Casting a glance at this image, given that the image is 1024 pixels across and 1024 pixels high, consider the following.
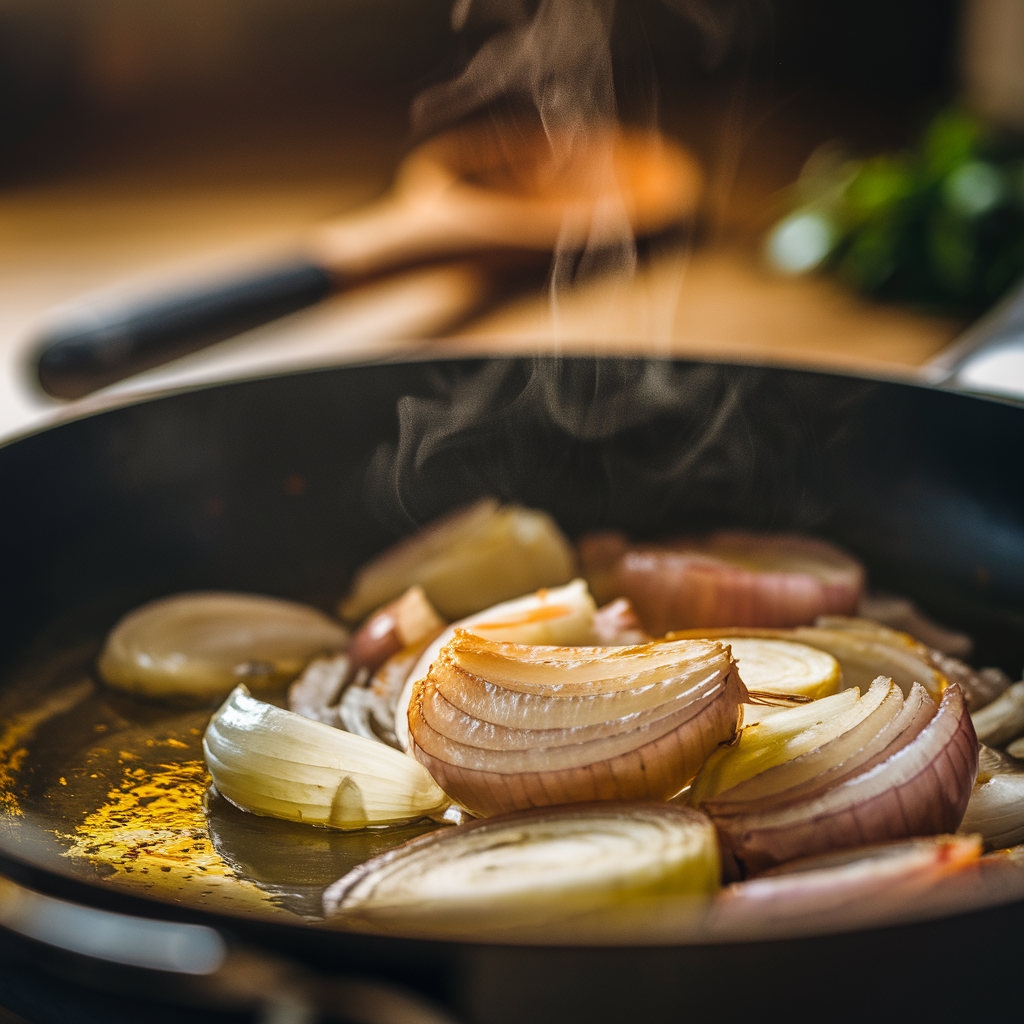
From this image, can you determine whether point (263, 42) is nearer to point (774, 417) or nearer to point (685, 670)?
point (774, 417)

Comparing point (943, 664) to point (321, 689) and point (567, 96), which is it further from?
point (567, 96)

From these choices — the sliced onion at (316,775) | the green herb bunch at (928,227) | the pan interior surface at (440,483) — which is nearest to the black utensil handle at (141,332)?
the pan interior surface at (440,483)

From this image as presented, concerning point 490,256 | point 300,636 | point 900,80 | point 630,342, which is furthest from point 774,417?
point 900,80

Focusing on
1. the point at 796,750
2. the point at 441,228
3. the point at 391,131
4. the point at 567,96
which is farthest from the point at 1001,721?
the point at 391,131

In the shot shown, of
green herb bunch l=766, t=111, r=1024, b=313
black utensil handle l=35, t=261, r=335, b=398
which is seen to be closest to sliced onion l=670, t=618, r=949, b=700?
black utensil handle l=35, t=261, r=335, b=398

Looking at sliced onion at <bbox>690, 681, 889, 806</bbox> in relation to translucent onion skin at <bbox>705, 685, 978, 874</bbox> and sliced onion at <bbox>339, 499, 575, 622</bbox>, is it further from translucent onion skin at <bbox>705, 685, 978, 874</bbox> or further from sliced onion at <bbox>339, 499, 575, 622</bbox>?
sliced onion at <bbox>339, 499, 575, 622</bbox>

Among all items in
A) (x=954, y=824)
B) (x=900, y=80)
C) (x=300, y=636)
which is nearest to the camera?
(x=954, y=824)
